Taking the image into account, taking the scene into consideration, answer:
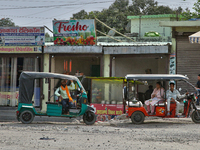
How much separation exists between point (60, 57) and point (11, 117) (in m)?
5.58

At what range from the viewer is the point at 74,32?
1880 centimetres

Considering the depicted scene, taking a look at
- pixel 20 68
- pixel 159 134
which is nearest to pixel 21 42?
pixel 20 68

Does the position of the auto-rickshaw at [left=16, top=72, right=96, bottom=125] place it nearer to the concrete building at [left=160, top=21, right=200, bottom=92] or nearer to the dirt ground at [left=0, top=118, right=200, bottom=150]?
the dirt ground at [left=0, top=118, right=200, bottom=150]

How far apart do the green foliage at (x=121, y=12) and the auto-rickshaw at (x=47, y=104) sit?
25.0 metres

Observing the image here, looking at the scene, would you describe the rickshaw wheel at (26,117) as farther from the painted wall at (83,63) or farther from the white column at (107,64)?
the painted wall at (83,63)

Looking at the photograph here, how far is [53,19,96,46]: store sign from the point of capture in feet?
61.2

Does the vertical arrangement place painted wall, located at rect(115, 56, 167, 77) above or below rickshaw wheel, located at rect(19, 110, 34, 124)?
above

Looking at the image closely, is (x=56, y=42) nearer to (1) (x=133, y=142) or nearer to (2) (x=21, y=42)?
(2) (x=21, y=42)

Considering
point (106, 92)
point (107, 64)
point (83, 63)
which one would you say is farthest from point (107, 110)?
point (83, 63)

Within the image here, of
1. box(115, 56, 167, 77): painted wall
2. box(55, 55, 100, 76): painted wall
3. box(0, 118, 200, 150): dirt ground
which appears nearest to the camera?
box(0, 118, 200, 150): dirt ground

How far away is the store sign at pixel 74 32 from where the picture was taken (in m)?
18.6

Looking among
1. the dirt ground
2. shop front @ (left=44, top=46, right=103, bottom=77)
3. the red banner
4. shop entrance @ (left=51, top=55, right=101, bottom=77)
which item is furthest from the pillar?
the dirt ground

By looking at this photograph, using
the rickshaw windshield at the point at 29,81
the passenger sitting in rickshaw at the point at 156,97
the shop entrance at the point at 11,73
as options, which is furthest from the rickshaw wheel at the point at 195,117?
the shop entrance at the point at 11,73

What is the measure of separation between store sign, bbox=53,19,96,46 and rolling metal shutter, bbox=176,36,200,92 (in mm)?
4704
